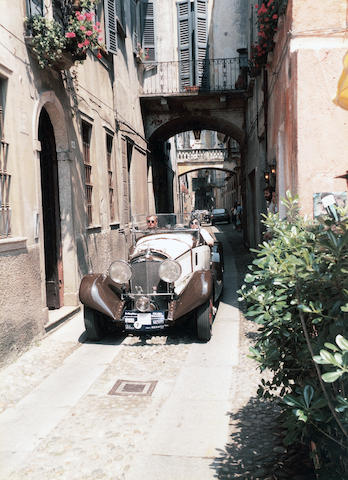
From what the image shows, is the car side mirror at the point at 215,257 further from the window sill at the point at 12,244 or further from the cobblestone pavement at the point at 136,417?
the window sill at the point at 12,244

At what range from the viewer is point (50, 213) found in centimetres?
783

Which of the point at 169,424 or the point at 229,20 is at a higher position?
the point at 229,20

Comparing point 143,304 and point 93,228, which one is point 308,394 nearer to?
point 143,304

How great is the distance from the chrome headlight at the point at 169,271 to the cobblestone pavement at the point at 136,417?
939 millimetres

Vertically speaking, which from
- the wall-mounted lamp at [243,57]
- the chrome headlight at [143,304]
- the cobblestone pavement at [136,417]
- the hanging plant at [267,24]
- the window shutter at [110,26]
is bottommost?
the cobblestone pavement at [136,417]

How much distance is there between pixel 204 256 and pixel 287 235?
5.04 m

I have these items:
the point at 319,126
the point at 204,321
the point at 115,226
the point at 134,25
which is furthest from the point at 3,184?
the point at 134,25

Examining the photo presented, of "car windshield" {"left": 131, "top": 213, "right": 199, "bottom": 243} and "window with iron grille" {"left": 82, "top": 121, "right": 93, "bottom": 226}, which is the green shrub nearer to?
"car windshield" {"left": 131, "top": 213, "right": 199, "bottom": 243}

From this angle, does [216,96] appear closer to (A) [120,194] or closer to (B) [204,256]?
(A) [120,194]

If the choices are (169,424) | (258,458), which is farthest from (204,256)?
(258,458)

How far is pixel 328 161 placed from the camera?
6.20 meters

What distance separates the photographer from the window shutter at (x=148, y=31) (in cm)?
1534

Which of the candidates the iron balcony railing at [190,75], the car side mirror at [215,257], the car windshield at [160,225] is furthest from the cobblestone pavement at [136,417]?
the iron balcony railing at [190,75]

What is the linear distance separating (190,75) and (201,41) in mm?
1404
